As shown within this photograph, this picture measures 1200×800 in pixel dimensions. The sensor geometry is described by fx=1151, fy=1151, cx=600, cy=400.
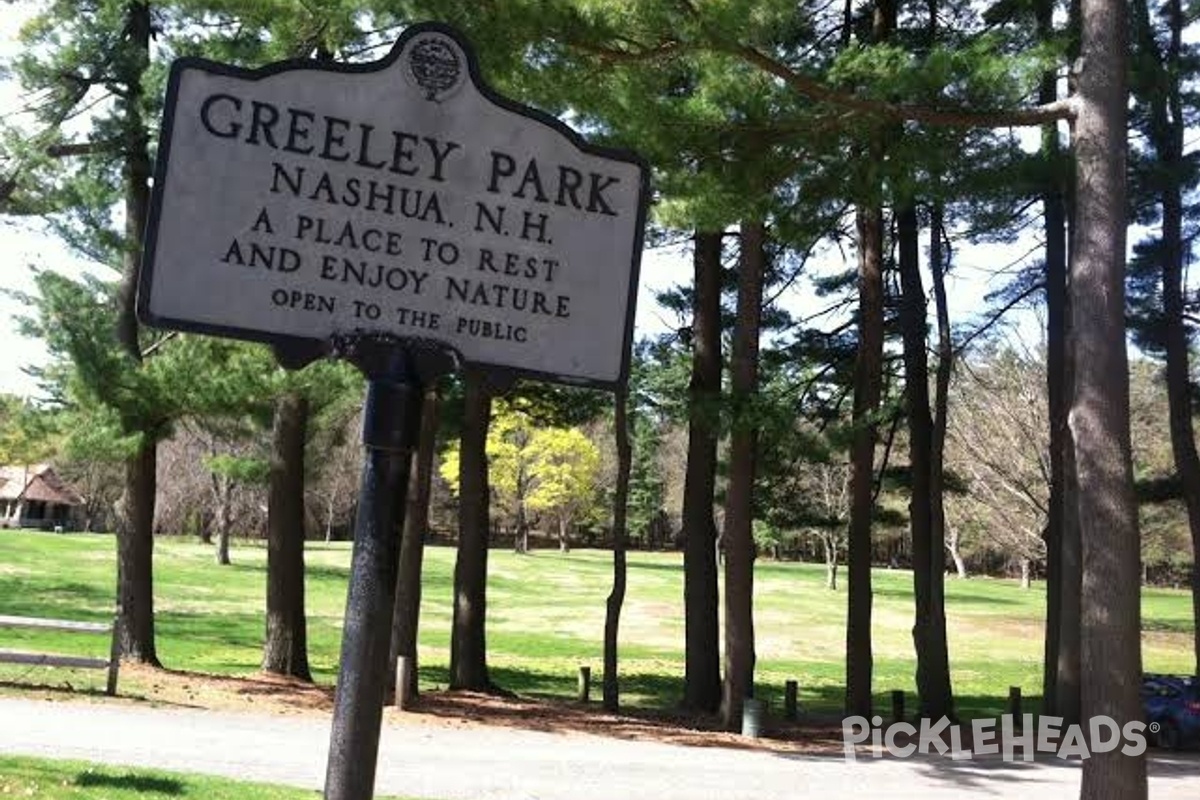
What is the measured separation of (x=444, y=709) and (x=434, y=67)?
14.8 meters

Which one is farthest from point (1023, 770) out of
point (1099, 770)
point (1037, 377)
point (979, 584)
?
point (979, 584)

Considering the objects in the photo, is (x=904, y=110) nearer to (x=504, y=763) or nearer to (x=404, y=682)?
(x=504, y=763)

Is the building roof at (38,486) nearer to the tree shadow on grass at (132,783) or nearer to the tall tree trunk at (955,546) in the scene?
the tall tree trunk at (955,546)

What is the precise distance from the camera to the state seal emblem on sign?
335 centimetres

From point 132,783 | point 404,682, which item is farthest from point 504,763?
point 132,783

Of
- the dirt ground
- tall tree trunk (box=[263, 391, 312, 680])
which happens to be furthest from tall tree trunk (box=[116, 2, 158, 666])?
tall tree trunk (box=[263, 391, 312, 680])

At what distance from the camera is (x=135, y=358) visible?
16.4m

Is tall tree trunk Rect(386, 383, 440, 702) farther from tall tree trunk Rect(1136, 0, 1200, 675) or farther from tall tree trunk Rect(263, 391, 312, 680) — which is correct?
tall tree trunk Rect(1136, 0, 1200, 675)

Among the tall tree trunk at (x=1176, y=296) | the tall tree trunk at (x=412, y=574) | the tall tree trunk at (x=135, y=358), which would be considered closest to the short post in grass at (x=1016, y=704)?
the tall tree trunk at (x=1176, y=296)

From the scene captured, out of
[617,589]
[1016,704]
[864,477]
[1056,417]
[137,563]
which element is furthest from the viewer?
[1056,417]

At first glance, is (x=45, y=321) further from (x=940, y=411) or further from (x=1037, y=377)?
(x=1037, y=377)

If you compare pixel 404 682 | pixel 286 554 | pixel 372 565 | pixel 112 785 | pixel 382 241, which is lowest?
pixel 404 682

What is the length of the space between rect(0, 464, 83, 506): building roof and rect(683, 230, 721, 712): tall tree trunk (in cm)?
7828

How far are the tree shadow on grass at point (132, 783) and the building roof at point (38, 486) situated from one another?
283 ft
